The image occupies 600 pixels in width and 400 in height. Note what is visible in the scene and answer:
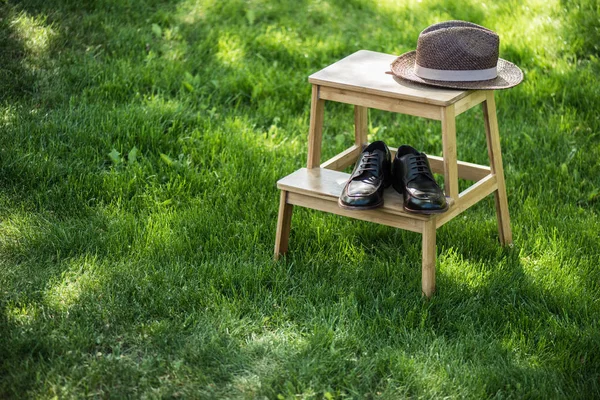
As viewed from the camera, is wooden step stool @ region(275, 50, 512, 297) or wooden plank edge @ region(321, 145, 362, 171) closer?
wooden step stool @ region(275, 50, 512, 297)

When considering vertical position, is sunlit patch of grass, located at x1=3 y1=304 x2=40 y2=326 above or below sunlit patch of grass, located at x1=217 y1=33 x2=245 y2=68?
below

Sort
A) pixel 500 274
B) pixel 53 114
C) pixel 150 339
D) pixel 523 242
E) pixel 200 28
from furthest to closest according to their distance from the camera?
pixel 200 28 < pixel 53 114 < pixel 523 242 < pixel 500 274 < pixel 150 339

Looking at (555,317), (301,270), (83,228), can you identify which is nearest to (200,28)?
(83,228)

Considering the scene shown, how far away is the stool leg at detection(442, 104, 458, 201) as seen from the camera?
3.55 meters

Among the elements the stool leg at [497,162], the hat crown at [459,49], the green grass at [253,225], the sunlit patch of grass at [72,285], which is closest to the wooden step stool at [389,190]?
the stool leg at [497,162]

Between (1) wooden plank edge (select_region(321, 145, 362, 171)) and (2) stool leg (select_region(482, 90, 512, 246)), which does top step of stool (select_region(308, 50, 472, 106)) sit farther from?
(1) wooden plank edge (select_region(321, 145, 362, 171))

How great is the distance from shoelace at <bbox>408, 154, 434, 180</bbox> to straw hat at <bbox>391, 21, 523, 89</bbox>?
353 mm

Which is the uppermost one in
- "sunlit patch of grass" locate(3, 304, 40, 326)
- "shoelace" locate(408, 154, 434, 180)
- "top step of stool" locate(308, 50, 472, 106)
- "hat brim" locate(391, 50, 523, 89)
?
"hat brim" locate(391, 50, 523, 89)

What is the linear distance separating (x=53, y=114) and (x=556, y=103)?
11.2ft

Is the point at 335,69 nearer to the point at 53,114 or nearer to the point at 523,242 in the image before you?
the point at 523,242

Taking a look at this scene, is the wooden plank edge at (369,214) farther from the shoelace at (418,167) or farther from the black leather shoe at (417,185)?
the shoelace at (418,167)

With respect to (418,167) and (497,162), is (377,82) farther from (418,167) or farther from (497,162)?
(497,162)

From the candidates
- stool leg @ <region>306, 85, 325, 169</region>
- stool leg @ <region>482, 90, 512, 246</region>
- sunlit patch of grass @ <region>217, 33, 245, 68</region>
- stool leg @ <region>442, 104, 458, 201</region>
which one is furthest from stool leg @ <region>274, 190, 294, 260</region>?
sunlit patch of grass @ <region>217, 33, 245, 68</region>

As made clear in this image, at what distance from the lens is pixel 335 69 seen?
390 cm
